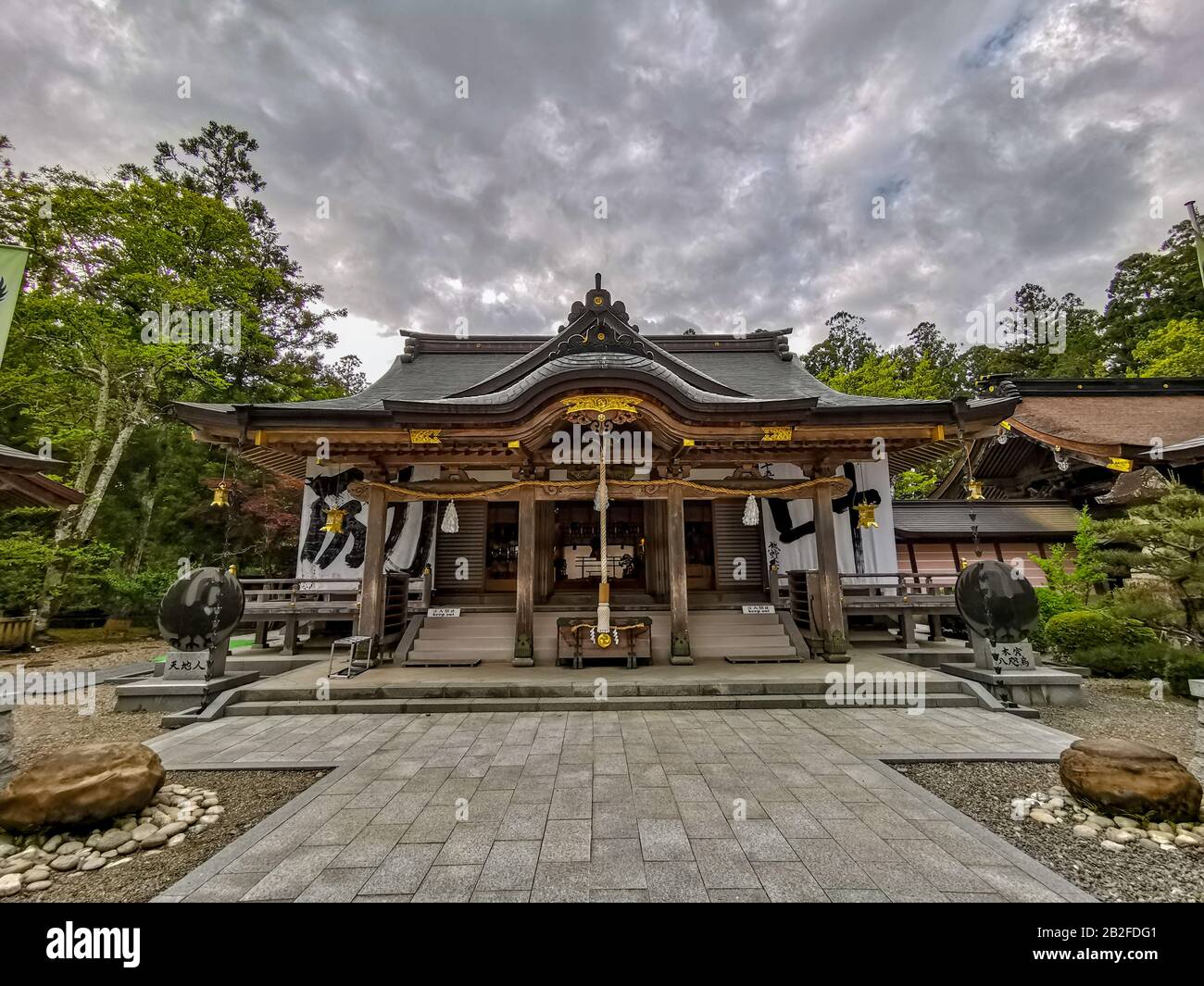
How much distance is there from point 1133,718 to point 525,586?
8653mm

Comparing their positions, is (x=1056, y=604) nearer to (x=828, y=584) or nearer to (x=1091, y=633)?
(x=1091, y=633)

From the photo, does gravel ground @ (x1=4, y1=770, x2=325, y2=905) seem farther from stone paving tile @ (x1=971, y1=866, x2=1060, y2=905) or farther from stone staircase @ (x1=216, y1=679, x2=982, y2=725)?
stone paving tile @ (x1=971, y1=866, x2=1060, y2=905)

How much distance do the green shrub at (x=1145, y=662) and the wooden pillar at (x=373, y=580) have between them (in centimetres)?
1266

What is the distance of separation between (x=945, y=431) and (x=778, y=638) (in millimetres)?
4788

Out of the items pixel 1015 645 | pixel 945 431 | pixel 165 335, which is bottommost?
pixel 1015 645

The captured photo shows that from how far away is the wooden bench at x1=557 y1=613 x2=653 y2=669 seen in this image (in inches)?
316

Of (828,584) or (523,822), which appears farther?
(828,584)

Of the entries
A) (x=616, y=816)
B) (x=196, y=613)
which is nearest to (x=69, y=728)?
(x=196, y=613)

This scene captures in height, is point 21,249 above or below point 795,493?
above

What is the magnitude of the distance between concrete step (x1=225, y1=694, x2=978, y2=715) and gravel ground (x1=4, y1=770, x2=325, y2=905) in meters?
1.84

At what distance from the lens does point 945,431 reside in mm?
8172

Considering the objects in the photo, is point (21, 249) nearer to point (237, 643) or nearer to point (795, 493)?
point (795, 493)

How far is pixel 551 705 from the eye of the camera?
6.35 meters
